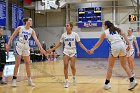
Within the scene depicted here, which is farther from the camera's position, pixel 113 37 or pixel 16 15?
pixel 16 15

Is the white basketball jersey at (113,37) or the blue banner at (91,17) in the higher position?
the blue banner at (91,17)

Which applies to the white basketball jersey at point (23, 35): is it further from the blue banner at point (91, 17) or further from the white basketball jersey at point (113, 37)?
the blue banner at point (91, 17)

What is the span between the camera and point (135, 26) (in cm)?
2544

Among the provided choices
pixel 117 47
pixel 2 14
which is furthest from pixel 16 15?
pixel 117 47

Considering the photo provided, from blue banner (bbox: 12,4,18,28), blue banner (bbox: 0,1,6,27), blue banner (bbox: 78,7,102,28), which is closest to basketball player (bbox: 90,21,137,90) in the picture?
blue banner (bbox: 0,1,6,27)

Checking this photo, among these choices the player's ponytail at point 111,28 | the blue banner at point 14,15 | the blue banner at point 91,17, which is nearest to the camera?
the player's ponytail at point 111,28

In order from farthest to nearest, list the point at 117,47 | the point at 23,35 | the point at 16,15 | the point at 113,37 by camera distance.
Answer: the point at 16,15, the point at 23,35, the point at 113,37, the point at 117,47

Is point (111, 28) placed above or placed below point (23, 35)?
above

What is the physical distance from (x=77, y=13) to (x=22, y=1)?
537 centimetres

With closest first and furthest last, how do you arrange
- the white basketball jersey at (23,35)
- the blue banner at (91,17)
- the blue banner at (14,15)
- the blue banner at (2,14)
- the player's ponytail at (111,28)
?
the player's ponytail at (111,28) → the white basketball jersey at (23,35) → the blue banner at (2,14) → the blue banner at (14,15) → the blue banner at (91,17)

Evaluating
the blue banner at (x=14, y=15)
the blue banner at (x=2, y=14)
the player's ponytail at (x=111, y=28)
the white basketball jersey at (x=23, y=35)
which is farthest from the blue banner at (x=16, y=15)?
the player's ponytail at (x=111, y=28)

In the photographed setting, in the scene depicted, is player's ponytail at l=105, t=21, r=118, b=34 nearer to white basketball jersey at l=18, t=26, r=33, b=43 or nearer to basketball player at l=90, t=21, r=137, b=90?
basketball player at l=90, t=21, r=137, b=90

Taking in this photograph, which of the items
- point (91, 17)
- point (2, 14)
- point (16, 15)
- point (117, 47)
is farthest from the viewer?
point (91, 17)

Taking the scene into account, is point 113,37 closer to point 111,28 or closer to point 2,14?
point 111,28
